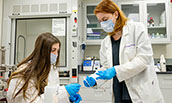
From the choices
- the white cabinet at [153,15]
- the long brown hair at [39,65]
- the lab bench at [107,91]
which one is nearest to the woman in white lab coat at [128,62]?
the long brown hair at [39,65]

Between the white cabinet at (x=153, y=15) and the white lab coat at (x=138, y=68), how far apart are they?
183 centimetres

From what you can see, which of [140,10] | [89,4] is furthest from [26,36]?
[140,10]

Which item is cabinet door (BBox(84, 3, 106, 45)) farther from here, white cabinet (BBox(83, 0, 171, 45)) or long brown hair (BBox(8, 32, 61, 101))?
long brown hair (BBox(8, 32, 61, 101))

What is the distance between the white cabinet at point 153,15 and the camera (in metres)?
2.72

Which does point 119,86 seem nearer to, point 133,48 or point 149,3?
point 133,48

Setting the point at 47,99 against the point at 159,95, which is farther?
the point at 159,95

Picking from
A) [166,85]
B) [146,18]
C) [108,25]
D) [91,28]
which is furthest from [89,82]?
[146,18]

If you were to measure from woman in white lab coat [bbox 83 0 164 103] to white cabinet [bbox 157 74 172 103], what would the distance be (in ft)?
4.48

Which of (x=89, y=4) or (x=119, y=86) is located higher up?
(x=89, y=4)

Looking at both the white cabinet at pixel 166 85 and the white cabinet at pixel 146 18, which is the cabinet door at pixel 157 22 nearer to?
the white cabinet at pixel 146 18

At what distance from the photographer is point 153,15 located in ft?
9.41

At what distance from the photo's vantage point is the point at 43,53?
3.39 feet

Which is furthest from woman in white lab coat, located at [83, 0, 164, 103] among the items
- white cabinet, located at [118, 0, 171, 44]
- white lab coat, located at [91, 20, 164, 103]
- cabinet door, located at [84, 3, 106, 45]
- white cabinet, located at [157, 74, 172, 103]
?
white cabinet, located at [118, 0, 171, 44]

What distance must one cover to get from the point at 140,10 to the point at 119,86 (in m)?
2.03
